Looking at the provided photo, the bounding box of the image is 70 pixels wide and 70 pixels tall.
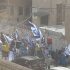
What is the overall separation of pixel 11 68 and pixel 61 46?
8.29 meters

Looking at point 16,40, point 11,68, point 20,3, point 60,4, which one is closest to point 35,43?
point 16,40

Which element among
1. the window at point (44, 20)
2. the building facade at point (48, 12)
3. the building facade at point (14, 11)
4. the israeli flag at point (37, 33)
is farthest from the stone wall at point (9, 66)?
the building facade at point (14, 11)

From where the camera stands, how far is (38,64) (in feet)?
44.2

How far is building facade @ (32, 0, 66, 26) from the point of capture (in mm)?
22000

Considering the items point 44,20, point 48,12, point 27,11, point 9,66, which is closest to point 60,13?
point 48,12

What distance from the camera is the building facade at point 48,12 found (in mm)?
22000

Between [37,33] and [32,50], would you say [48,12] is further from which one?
[32,50]

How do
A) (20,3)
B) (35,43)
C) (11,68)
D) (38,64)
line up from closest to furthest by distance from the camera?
(11,68)
(38,64)
(35,43)
(20,3)

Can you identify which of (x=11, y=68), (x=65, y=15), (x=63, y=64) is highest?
(x=65, y=15)

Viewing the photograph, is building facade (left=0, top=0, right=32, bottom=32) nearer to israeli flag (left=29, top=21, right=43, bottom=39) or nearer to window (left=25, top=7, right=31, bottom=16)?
window (left=25, top=7, right=31, bottom=16)

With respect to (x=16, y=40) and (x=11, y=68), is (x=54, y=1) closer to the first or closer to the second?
(x=16, y=40)

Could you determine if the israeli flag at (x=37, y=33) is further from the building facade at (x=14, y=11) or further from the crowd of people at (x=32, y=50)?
the building facade at (x=14, y=11)

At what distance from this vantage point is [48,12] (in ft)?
75.9

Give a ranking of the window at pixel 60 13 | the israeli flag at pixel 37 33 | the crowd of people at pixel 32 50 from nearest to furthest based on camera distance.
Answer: the crowd of people at pixel 32 50 < the israeli flag at pixel 37 33 < the window at pixel 60 13
